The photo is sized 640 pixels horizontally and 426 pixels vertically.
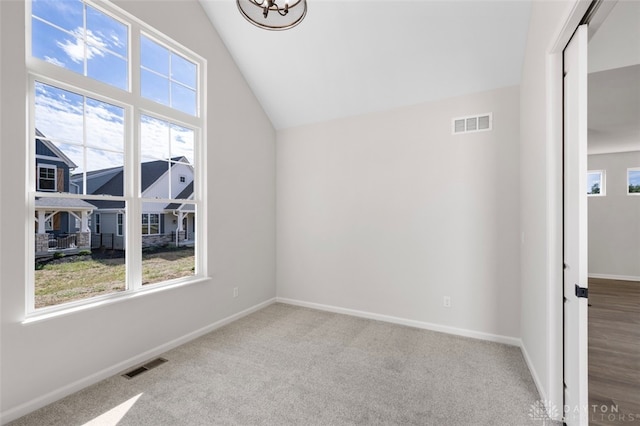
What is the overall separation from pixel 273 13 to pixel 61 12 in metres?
1.72

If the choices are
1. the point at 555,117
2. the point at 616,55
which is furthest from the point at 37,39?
the point at 616,55

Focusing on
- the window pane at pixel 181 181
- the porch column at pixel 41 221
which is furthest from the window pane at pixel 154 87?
the porch column at pixel 41 221

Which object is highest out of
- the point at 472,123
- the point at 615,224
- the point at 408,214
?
the point at 472,123

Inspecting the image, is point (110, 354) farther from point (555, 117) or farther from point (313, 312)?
point (555, 117)

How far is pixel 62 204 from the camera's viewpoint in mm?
2213

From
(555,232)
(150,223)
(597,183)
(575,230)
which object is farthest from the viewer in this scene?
(597,183)

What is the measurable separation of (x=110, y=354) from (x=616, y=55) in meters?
5.05

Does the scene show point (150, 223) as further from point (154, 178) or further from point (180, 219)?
point (154, 178)

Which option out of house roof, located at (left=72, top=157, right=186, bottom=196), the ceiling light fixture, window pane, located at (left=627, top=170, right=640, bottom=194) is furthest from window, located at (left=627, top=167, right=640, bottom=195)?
house roof, located at (left=72, top=157, right=186, bottom=196)

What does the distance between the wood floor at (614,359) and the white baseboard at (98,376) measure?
3.41 m

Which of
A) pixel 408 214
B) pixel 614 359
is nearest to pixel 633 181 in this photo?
pixel 614 359

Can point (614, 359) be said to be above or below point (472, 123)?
below

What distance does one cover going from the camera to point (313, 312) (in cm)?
396

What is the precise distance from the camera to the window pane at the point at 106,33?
2.38 meters
